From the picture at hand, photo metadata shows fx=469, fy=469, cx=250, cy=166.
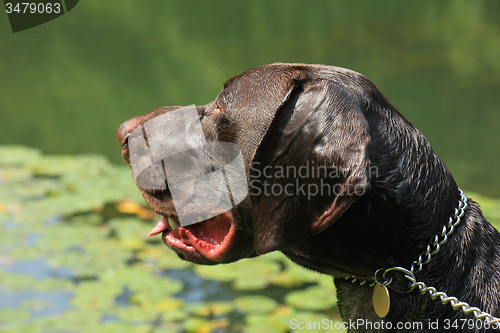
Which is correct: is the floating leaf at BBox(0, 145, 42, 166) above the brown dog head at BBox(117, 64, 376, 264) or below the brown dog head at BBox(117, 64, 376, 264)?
below

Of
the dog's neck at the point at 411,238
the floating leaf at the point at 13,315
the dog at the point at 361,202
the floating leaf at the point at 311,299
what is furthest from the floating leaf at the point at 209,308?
the dog's neck at the point at 411,238

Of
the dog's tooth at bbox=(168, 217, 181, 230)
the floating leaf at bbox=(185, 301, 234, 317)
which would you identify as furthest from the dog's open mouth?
the floating leaf at bbox=(185, 301, 234, 317)

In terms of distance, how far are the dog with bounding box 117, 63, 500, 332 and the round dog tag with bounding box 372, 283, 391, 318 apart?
0.01 meters

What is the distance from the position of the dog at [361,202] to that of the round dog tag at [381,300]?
0.03ft

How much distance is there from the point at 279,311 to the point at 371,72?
24.0ft

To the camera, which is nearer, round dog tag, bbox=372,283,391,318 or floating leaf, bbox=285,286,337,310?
round dog tag, bbox=372,283,391,318

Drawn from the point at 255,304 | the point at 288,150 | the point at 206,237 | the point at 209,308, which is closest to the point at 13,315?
the point at 209,308

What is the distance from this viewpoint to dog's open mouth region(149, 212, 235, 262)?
2.18 meters

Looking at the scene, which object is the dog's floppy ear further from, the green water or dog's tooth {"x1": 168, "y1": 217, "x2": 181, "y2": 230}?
the green water

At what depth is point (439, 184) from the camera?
1916 mm

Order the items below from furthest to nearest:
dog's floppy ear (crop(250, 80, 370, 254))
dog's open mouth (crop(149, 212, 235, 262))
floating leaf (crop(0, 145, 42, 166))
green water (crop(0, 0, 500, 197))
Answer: green water (crop(0, 0, 500, 197)), floating leaf (crop(0, 145, 42, 166)), dog's open mouth (crop(149, 212, 235, 262)), dog's floppy ear (crop(250, 80, 370, 254))

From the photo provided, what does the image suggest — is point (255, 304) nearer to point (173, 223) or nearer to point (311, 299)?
point (311, 299)

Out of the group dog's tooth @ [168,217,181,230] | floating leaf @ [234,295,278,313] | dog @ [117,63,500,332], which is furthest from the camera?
floating leaf @ [234,295,278,313]

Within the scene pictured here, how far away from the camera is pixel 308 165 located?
1.72 meters
